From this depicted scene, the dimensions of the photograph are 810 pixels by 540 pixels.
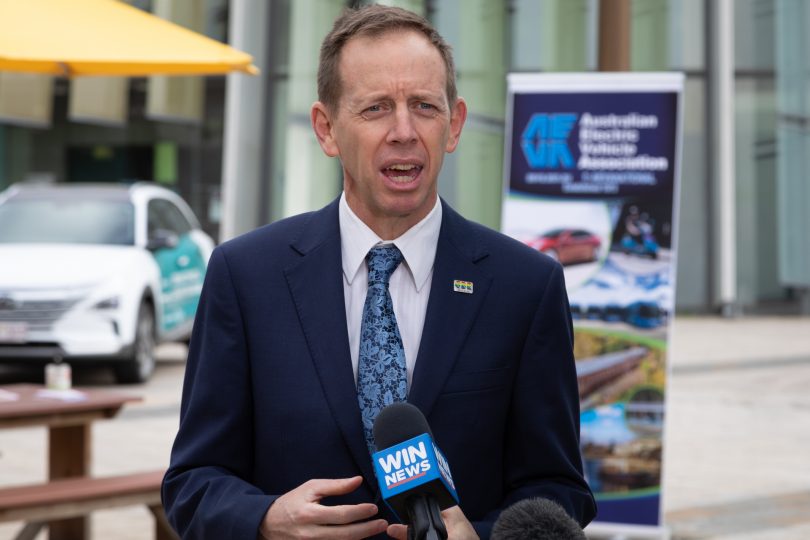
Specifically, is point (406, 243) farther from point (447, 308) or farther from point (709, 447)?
point (709, 447)

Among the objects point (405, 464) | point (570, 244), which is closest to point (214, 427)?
point (405, 464)

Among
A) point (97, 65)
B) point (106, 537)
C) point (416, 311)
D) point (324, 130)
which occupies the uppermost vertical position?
point (97, 65)

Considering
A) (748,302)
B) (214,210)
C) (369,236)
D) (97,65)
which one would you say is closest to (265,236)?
(369,236)

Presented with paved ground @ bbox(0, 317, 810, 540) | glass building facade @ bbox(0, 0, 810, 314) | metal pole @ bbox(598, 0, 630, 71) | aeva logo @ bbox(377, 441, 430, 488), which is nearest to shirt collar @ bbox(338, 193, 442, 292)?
aeva logo @ bbox(377, 441, 430, 488)

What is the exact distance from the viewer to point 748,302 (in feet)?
87.7

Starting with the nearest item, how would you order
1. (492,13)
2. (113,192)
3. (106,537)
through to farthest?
(106,537) < (113,192) < (492,13)

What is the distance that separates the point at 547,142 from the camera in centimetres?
607

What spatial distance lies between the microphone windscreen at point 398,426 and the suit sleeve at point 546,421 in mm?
443

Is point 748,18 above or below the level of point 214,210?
above

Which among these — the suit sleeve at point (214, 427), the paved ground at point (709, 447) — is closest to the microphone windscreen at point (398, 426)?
the suit sleeve at point (214, 427)

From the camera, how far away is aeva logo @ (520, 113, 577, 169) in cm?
604

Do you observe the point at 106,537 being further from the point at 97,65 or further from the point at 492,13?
the point at 492,13

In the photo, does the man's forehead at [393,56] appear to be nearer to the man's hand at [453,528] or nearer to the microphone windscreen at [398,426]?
the microphone windscreen at [398,426]

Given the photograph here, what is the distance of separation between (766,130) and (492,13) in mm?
6417
